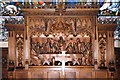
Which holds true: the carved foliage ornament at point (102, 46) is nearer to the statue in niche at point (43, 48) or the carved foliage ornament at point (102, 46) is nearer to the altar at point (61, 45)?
the altar at point (61, 45)

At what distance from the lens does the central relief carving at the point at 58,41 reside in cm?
764

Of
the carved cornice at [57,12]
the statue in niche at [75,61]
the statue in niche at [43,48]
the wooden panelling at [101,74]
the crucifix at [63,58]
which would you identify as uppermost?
the carved cornice at [57,12]

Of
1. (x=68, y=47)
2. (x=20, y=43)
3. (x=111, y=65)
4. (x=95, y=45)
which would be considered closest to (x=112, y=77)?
(x=111, y=65)

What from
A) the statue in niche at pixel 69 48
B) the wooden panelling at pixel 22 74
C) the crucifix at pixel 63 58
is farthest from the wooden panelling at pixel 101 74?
the wooden panelling at pixel 22 74

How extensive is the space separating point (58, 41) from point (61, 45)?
0.14m

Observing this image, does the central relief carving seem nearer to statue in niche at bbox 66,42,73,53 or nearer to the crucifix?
statue in niche at bbox 66,42,73,53

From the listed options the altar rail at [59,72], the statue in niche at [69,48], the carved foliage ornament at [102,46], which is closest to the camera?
the altar rail at [59,72]

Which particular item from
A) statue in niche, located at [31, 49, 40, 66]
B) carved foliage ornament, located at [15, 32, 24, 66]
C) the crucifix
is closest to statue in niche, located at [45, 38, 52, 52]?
statue in niche, located at [31, 49, 40, 66]

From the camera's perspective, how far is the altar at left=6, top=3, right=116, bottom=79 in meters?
7.48

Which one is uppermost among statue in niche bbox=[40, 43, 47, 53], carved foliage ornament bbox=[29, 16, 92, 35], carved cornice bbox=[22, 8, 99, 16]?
Answer: carved cornice bbox=[22, 8, 99, 16]

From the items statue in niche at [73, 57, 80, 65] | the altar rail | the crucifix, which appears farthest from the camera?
statue in niche at [73, 57, 80, 65]

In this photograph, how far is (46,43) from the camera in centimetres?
788

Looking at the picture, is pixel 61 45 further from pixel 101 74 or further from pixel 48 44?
pixel 101 74

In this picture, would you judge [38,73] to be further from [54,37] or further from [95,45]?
[95,45]
